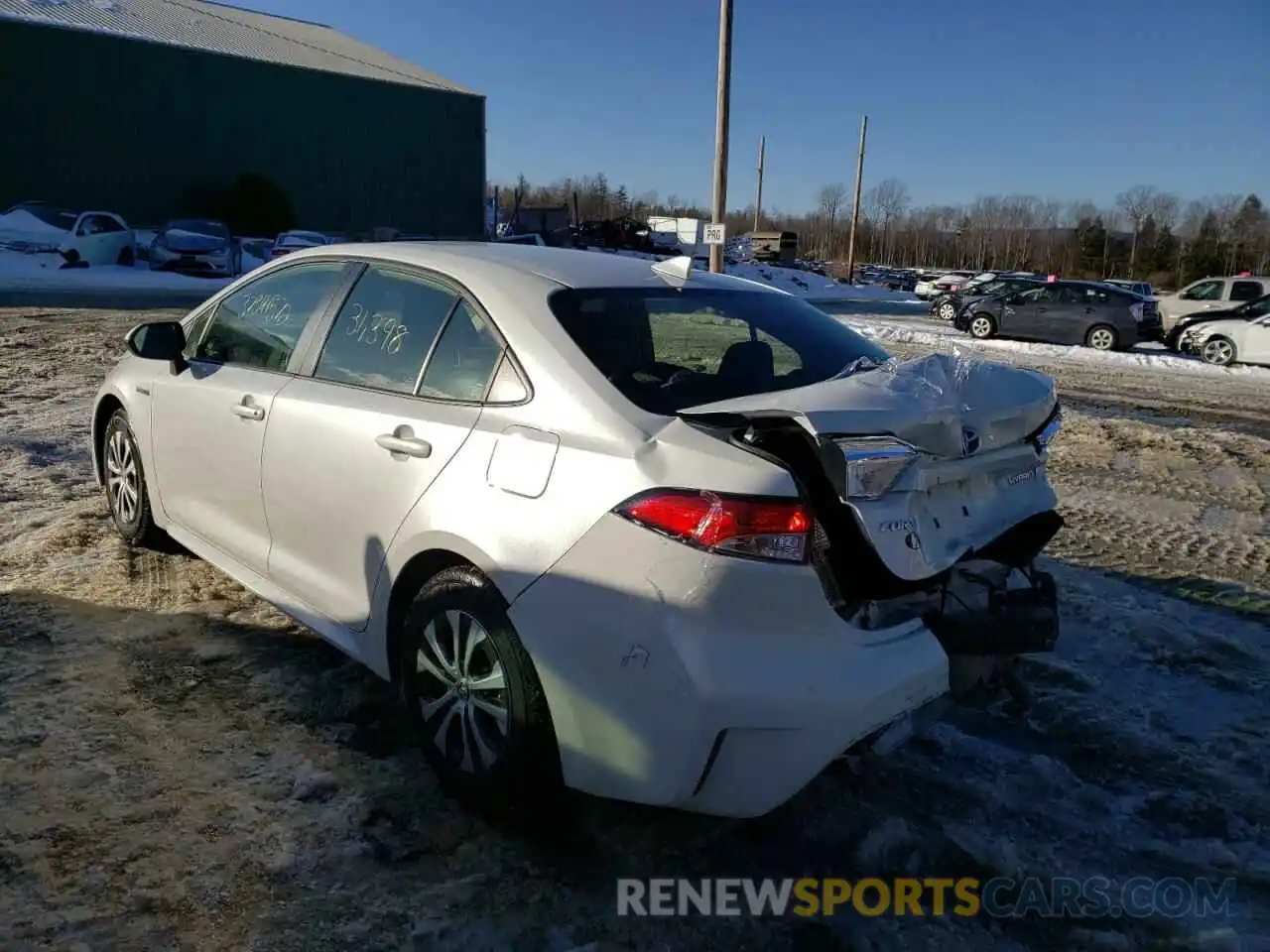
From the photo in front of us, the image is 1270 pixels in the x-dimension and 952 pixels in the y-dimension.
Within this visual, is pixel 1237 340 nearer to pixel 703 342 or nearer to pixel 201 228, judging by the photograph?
pixel 703 342

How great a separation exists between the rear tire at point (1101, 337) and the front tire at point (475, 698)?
20.0m

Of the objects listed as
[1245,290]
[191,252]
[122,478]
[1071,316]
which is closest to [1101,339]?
[1071,316]

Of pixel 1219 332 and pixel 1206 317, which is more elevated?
pixel 1206 317

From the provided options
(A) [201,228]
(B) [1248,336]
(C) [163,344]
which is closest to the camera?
(C) [163,344]

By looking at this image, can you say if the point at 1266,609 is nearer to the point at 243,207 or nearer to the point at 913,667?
the point at 913,667

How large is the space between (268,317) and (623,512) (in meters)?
2.26

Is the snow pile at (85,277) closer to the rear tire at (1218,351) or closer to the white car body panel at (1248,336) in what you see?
the rear tire at (1218,351)

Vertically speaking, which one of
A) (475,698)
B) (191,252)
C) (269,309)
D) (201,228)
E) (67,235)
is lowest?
(475,698)

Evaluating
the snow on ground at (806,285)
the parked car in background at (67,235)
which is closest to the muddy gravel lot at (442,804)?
the parked car in background at (67,235)

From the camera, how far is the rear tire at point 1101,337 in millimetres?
19406

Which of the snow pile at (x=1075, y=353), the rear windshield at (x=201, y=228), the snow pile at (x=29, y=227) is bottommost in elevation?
the snow pile at (x=1075, y=353)

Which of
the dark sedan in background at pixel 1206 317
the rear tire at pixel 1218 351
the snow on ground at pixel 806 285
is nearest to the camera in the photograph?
the rear tire at pixel 1218 351

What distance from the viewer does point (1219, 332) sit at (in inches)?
685

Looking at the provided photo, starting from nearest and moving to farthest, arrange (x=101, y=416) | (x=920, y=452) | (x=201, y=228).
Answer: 1. (x=920, y=452)
2. (x=101, y=416)
3. (x=201, y=228)
